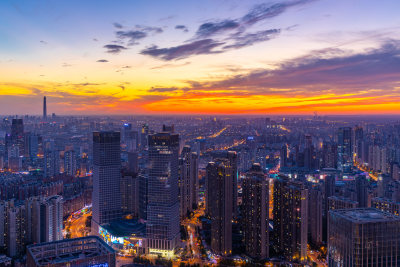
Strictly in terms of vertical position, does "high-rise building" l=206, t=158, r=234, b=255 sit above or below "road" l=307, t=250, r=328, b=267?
above

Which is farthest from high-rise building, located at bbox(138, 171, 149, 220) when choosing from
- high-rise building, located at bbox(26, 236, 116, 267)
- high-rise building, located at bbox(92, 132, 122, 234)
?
high-rise building, located at bbox(26, 236, 116, 267)

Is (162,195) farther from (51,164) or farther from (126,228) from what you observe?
(51,164)

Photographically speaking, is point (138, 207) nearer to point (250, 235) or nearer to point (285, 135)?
point (250, 235)

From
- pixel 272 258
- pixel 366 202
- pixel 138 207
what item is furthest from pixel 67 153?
pixel 366 202

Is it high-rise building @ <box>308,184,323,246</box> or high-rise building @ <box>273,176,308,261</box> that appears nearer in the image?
high-rise building @ <box>273,176,308,261</box>

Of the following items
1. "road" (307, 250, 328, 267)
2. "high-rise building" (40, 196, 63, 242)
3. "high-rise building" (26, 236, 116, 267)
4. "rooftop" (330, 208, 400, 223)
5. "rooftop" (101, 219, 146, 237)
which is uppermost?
"rooftop" (330, 208, 400, 223)

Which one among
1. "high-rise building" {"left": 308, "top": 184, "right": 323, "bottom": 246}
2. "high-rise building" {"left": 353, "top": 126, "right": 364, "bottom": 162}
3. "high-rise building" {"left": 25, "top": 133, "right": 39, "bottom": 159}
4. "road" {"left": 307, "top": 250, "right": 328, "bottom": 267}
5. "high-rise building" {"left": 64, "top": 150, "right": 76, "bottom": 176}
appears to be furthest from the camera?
"high-rise building" {"left": 25, "top": 133, "right": 39, "bottom": 159}

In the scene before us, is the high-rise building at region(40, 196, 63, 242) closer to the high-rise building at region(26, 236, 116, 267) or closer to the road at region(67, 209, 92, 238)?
the road at region(67, 209, 92, 238)
